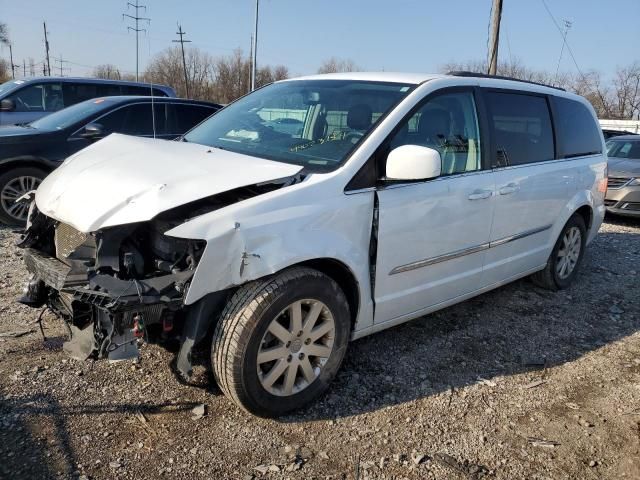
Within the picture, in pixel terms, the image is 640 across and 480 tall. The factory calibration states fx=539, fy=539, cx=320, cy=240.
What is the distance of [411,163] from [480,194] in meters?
1.00

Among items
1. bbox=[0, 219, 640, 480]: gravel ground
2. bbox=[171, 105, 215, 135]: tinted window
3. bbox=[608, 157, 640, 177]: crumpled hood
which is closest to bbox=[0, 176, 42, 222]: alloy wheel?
bbox=[171, 105, 215, 135]: tinted window

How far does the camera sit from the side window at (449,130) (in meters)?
3.40

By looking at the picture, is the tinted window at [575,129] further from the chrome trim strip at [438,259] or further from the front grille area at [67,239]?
the front grille area at [67,239]

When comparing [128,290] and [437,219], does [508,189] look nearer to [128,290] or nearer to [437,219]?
[437,219]

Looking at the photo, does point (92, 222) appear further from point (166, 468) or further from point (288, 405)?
point (288, 405)

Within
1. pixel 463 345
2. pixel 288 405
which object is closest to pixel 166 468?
pixel 288 405

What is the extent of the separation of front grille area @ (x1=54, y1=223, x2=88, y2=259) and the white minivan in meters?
0.01

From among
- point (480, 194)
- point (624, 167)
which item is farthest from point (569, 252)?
point (624, 167)

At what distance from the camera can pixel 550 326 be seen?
456cm

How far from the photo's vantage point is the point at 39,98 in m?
9.42

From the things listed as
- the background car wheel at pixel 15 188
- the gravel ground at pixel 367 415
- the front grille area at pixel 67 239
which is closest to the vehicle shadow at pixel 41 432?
the gravel ground at pixel 367 415

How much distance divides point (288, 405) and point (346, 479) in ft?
1.80

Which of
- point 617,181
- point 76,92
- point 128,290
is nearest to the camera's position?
point 128,290

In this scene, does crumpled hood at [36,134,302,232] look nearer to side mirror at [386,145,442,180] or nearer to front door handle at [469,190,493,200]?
side mirror at [386,145,442,180]
